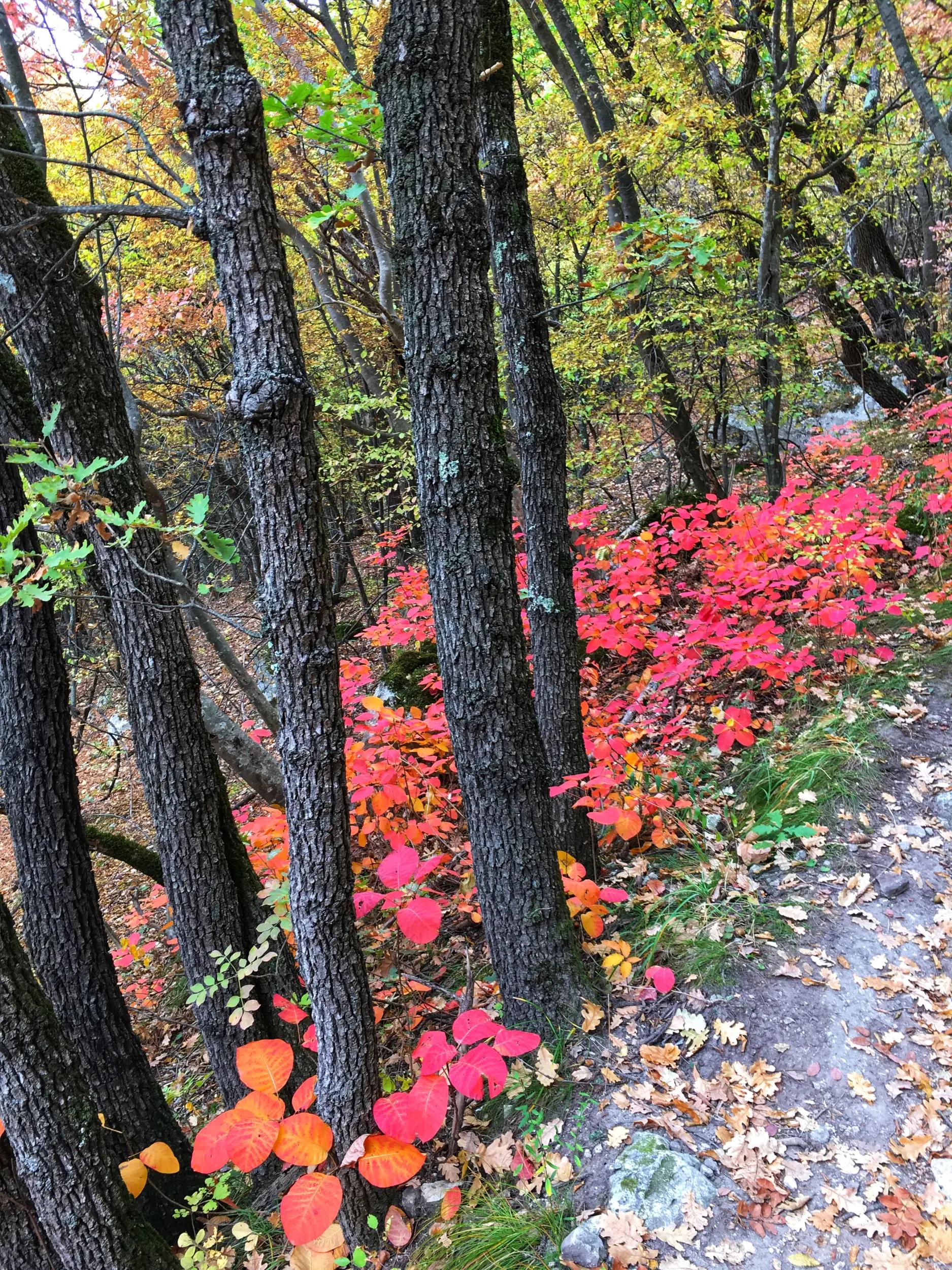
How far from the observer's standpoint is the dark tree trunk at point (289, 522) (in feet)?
7.28

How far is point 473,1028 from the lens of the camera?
9.27 feet

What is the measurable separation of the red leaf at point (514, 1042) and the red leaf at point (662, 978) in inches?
22.8

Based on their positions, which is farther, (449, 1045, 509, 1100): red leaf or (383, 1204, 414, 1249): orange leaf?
(383, 1204, 414, 1249): orange leaf

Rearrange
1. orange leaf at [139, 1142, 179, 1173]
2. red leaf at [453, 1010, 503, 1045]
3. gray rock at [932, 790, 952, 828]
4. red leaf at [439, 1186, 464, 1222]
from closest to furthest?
red leaf at [439, 1186, 464, 1222] < red leaf at [453, 1010, 503, 1045] < orange leaf at [139, 1142, 179, 1173] < gray rock at [932, 790, 952, 828]

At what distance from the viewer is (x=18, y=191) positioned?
11.2ft

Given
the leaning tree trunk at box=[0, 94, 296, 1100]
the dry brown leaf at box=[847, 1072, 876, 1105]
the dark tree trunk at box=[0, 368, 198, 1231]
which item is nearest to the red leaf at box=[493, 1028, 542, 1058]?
the dry brown leaf at box=[847, 1072, 876, 1105]

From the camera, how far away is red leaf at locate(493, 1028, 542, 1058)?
9.02ft

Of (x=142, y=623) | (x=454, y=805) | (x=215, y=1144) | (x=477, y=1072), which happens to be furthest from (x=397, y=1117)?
(x=454, y=805)

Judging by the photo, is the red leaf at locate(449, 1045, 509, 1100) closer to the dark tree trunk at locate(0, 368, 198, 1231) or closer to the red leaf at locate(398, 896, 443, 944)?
the red leaf at locate(398, 896, 443, 944)

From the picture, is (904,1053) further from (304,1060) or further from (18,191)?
(18,191)

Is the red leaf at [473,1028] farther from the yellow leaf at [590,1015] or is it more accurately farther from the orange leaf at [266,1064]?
the orange leaf at [266,1064]

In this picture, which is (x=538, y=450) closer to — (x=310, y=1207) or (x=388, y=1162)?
(x=388, y=1162)

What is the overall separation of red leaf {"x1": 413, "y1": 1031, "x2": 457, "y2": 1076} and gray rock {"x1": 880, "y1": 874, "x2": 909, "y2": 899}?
2130 millimetres

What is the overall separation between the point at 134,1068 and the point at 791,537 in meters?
5.45
